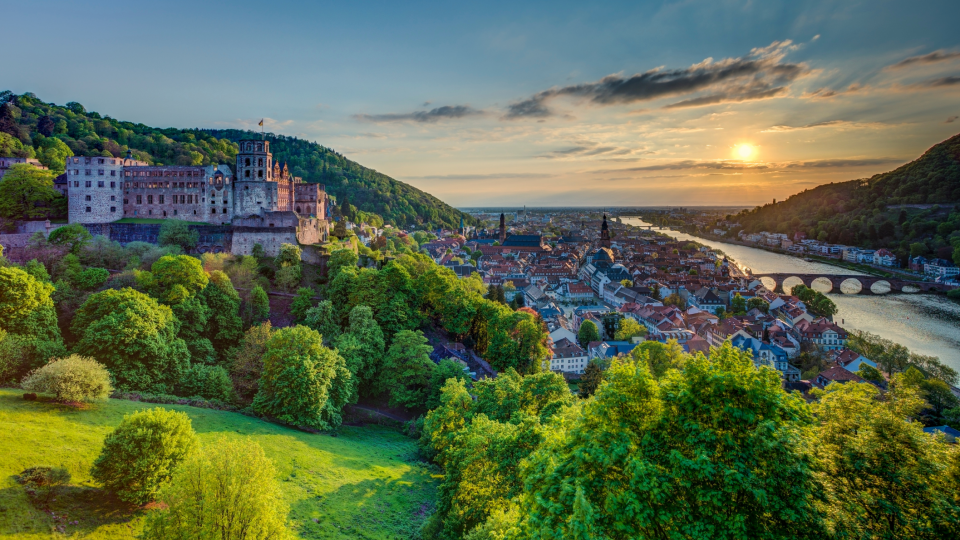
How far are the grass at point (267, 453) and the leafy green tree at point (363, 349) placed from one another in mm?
4281

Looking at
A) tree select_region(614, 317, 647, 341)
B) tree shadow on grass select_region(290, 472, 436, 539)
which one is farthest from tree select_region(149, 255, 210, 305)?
tree select_region(614, 317, 647, 341)

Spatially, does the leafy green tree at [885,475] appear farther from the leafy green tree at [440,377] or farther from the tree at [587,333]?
the tree at [587,333]

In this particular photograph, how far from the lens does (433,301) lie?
3569 centimetres

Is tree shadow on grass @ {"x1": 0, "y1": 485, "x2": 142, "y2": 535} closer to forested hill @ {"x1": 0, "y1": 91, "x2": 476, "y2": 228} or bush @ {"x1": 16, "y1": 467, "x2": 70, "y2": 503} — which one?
bush @ {"x1": 16, "y1": 467, "x2": 70, "y2": 503}

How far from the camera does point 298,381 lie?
22.4 metres

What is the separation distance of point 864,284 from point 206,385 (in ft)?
311

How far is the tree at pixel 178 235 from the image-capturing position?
37.1 meters

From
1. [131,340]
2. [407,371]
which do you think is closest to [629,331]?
[407,371]

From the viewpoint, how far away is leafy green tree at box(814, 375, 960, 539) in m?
6.24

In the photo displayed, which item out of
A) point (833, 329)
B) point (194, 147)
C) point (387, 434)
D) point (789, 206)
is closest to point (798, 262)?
point (789, 206)

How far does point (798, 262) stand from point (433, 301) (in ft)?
351

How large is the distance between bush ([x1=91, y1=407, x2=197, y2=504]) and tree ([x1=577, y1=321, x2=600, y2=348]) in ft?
138

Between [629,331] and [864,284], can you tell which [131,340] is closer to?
[629,331]

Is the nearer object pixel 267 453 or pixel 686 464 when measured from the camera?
pixel 686 464
